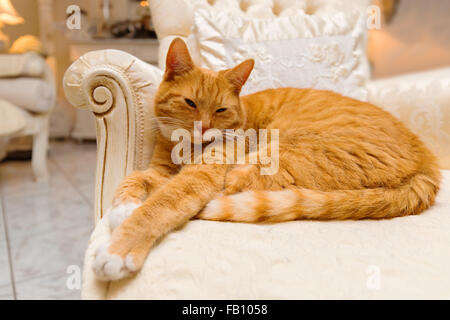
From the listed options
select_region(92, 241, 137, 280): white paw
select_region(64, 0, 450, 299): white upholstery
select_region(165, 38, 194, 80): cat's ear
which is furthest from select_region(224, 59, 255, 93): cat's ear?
select_region(92, 241, 137, 280): white paw

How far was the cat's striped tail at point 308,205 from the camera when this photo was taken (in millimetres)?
802

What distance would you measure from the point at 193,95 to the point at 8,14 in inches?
133

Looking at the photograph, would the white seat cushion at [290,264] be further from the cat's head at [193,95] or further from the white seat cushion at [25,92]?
the white seat cushion at [25,92]

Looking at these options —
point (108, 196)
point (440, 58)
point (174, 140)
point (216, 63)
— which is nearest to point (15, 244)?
point (108, 196)

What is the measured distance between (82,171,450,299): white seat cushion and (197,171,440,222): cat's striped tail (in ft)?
0.12

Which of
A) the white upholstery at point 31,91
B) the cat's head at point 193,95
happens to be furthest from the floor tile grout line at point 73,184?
the cat's head at point 193,95

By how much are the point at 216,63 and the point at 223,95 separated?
406 mm

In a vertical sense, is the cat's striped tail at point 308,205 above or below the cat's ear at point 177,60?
below

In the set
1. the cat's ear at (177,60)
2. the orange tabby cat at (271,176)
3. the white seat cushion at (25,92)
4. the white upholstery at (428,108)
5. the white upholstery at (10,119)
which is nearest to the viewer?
the orange tabby cat at (271,176)

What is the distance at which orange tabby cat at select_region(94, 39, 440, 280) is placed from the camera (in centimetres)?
80

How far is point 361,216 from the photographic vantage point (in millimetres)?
826

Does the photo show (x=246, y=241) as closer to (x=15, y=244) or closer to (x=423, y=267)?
(x=423, y=267)

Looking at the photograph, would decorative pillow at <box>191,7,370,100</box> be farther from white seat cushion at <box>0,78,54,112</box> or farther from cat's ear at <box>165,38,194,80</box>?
white seat cushion at <box>0,78,54,112</box>

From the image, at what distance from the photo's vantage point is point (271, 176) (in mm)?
931
